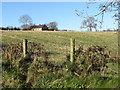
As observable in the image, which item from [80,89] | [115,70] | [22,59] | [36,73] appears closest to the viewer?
[80,89]

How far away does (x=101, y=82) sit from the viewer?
5605 millimetres

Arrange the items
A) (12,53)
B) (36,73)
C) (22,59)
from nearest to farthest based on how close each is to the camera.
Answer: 1. (36,73)
2. (22,59)
3. (12,53)

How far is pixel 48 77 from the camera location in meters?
6.01

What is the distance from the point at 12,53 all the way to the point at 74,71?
318cm

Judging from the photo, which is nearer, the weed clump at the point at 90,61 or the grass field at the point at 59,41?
the weed clump at the point at 90,61

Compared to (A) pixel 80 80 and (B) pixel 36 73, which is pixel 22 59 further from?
(A) pixel 80 80

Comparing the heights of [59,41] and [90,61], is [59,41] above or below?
below

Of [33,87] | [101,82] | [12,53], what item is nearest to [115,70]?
[101,82]

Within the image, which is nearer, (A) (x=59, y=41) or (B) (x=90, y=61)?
(B) (x=90, y=61)

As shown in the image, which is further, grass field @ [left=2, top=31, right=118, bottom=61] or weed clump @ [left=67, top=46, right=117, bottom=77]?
grass field @ [left=2, top=31, right=118, bottom=61]

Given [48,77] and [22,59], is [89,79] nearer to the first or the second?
[48,77]

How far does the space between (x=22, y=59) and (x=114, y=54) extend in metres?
3.76

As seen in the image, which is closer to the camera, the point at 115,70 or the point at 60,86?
the point at 60,86

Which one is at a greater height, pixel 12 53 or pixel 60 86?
pixel 12 53
